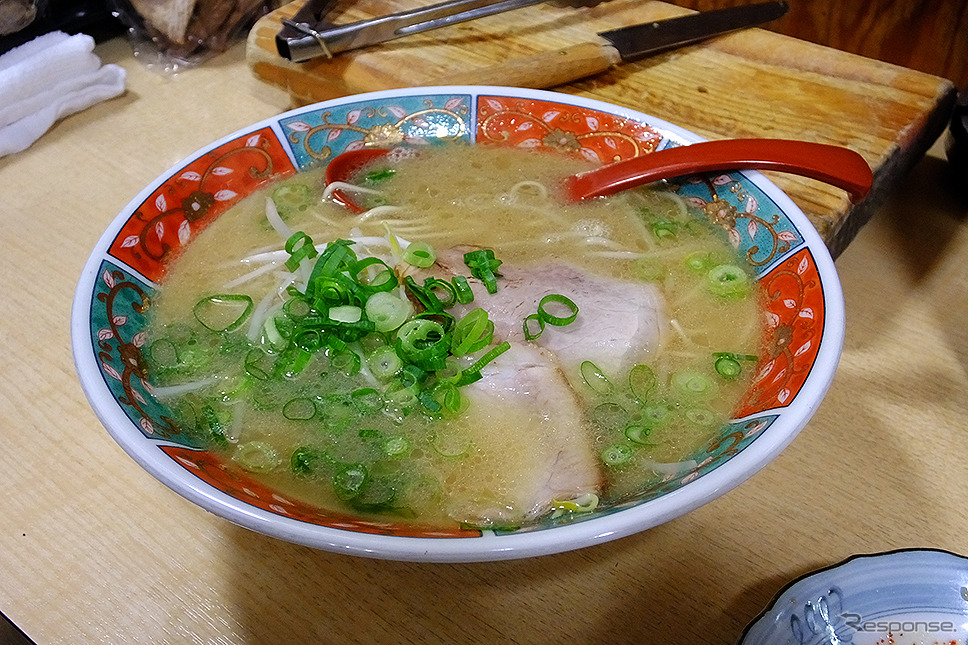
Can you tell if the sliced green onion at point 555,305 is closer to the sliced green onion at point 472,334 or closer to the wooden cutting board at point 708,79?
the sliced green onion at point 472,334

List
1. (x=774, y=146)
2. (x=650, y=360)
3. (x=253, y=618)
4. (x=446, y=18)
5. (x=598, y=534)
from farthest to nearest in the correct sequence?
(x=446, y=18), (x=774, y=146), (x=650, y=360), (x=253, y=618), (x=598, y=534)

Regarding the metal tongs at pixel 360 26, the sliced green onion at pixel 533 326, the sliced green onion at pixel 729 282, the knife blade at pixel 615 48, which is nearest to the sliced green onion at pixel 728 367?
the sliced green onion at pixel 729 282

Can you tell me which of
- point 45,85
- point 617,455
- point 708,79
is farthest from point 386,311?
point 45,85

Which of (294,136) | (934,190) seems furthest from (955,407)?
(294,136)

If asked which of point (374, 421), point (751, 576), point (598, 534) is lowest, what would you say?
point (751, 576)

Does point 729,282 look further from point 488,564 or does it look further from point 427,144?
point 427,144

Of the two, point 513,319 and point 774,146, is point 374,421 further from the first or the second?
point 774,146
